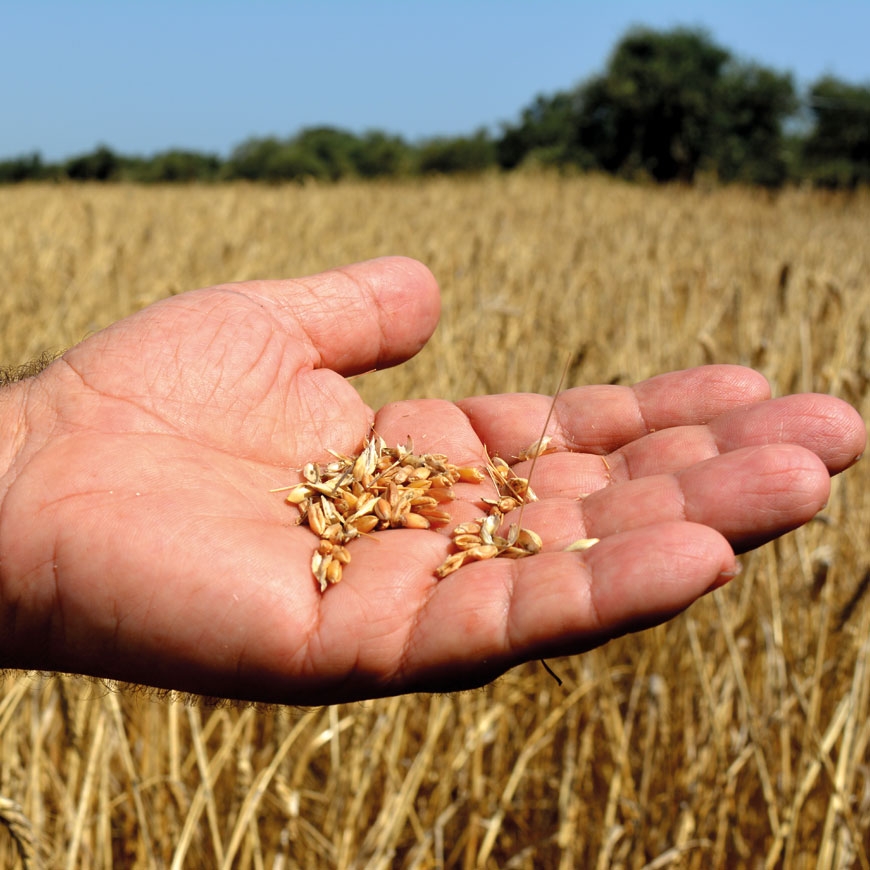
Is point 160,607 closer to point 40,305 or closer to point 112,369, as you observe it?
point 112,369

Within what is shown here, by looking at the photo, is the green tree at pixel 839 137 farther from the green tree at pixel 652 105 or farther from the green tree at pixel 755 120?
the green tree at pixel 652 105

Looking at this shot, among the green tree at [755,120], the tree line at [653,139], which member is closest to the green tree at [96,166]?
the tree line at [653,139]

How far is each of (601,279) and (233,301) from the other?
2.72 m

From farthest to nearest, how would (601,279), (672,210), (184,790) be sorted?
(672,210) < (601,279) < (184,790)

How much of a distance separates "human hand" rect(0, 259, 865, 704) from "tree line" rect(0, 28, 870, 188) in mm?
16706

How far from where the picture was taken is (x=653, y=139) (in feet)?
63.0

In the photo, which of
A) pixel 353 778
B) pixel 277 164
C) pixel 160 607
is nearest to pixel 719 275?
pixel 353 778

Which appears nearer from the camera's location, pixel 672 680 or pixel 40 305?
pixel 672 680

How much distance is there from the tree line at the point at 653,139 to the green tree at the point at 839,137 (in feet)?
0.08

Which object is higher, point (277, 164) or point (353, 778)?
point (277, 164)

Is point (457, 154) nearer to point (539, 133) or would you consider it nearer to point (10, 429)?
point (539, 133)

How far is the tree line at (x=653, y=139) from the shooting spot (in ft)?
61.5

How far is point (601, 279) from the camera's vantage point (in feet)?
13.4

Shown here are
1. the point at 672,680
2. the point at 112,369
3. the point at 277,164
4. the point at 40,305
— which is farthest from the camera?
the point at 277,164
